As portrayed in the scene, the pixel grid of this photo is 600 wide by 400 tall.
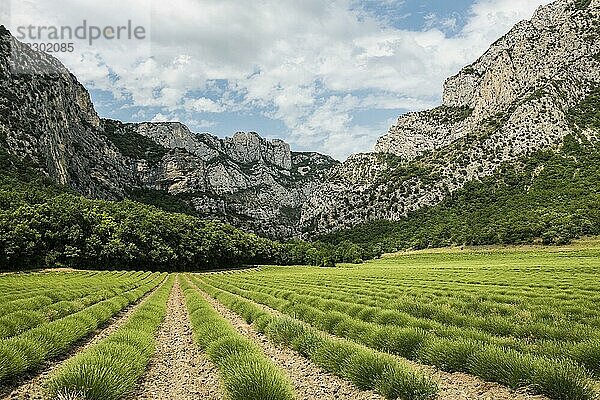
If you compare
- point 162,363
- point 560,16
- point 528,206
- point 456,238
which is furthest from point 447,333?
point 560,16

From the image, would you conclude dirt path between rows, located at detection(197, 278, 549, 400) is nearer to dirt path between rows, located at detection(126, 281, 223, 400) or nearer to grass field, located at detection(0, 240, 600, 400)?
grass field, located at detection(0, 240, 600, 400)

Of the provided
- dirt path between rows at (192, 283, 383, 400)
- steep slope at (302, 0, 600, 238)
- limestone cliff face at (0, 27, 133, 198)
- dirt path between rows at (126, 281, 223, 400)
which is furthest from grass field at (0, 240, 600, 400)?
steep slope at (302, 0, 600, 238)

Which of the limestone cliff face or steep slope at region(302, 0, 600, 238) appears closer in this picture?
the limestone cliff face

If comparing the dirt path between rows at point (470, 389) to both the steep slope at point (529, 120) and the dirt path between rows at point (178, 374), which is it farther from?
the steep slope at point (529, 120)

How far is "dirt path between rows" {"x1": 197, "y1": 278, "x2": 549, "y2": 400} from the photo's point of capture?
653cm

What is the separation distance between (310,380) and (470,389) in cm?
294

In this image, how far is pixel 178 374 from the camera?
8.73m

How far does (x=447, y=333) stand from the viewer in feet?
35.0

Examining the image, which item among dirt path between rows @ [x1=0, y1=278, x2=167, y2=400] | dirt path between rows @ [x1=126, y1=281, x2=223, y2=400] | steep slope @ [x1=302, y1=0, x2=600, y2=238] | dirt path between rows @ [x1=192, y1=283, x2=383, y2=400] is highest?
steep slope @ [x1=302, y1=0, x2=600, y2=238]

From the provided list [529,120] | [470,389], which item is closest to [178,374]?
[470,389]

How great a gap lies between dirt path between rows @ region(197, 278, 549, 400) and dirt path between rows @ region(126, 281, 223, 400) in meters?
3.89

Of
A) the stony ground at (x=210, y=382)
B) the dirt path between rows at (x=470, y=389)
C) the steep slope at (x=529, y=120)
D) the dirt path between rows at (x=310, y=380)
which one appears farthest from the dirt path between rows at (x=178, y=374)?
the steep slope at (x=529, y=120)

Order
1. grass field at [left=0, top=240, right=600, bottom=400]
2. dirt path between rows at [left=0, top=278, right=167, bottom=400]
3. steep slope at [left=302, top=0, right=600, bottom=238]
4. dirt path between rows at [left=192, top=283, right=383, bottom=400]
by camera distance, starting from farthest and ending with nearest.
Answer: steep slope at [left=302, top=0, right=600, bottom=238] < dirt path between rows at [left=192, top=283, right=383, bottom=400] < dirt path between rows at [left=0, top=278, right=167, bottom=400] < grass field at [left=0, top=240, right=600, bottom=400]

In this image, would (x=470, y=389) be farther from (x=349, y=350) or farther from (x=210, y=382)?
(x=210, y=382)
